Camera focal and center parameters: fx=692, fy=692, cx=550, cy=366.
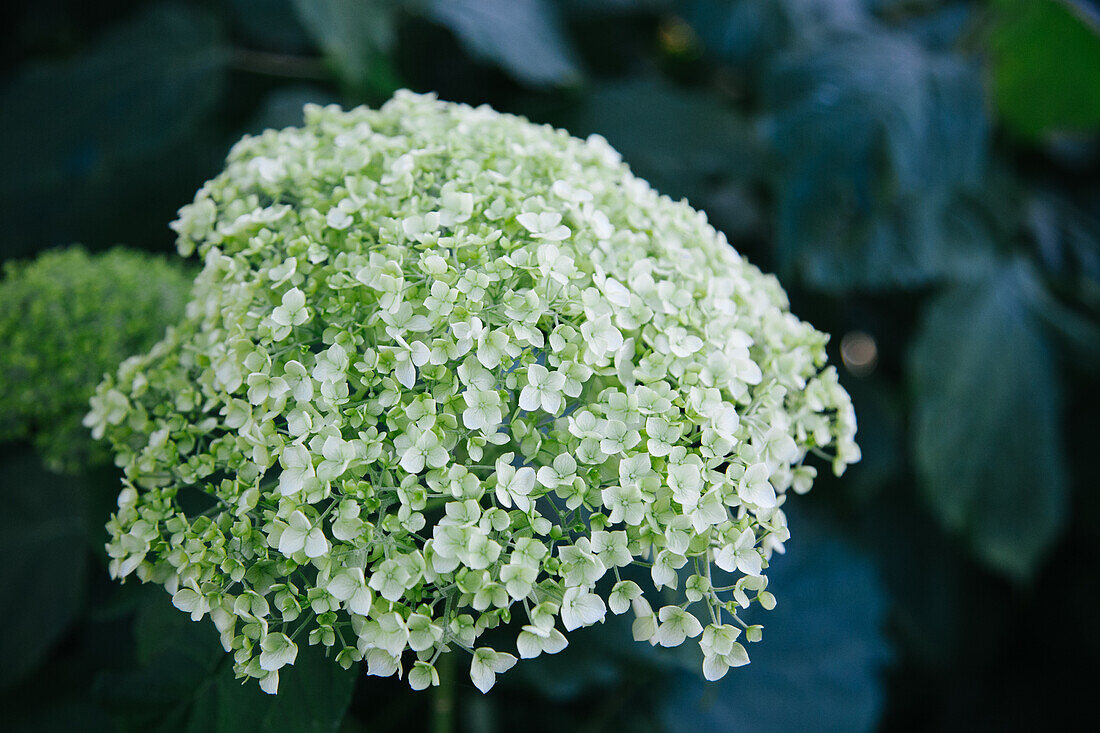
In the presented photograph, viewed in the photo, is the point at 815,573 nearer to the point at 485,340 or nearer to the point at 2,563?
the point at 485,340

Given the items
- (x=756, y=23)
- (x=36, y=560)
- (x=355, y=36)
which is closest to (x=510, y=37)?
(x=355, y=36)

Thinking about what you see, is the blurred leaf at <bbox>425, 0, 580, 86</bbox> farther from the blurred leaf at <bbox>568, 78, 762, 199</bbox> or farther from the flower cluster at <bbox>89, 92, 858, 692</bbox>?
the flower cluster at <bbox>89, 92, 858, 692</bbox>

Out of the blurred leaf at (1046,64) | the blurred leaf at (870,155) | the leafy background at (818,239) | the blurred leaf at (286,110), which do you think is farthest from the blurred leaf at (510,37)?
the blurred leaf at (1046,64)

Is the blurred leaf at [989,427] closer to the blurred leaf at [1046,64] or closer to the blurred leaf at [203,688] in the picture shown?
the blurred leaf at [1046,64]

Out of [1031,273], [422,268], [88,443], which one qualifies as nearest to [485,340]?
[422,268]

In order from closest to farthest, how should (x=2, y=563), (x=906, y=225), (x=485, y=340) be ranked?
(x=485, y=340) → (x=2, y=563) → (x=906, y=225)
